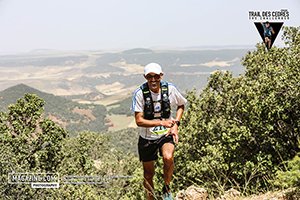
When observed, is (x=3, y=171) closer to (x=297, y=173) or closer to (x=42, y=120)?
(x=42, y=120)

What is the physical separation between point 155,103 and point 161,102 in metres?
0.09

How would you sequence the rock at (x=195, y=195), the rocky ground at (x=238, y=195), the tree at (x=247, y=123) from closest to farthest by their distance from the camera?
the rocky ground at (x=238, y=195)
the rock at (x=195, y=195)
the tree at (x=247, y=123)

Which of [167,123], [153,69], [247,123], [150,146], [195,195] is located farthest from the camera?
[247,123]

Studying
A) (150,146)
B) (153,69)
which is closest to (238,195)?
(150,146)

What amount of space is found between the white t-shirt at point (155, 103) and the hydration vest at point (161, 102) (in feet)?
0.15

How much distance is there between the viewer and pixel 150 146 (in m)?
5.30

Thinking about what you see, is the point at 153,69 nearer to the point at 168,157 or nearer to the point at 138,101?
the point at 138,101

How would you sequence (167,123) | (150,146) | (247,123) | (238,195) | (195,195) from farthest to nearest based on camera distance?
(247,123) → (195,195) → (238,195) → (150,146) → (167,123)

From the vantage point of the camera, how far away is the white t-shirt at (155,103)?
16.7 ft

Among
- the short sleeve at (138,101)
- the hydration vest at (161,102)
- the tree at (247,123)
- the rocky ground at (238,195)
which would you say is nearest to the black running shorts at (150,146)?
the hydration vest at (161,102)

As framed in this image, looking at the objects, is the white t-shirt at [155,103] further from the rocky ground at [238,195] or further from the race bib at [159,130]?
the rocky ground at [238,195]

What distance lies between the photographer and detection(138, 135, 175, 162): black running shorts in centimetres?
525

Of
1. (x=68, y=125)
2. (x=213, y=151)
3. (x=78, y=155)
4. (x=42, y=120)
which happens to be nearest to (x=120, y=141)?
(x=68, y=125)

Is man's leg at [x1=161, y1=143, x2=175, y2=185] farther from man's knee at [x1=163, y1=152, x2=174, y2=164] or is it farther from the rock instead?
the rock
